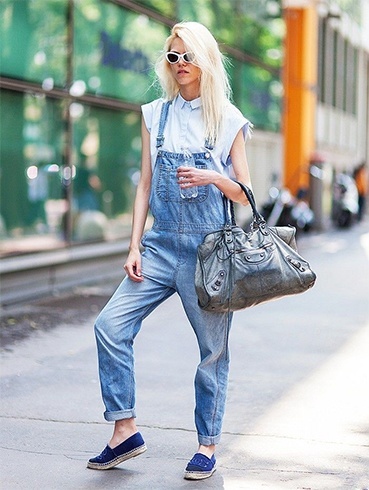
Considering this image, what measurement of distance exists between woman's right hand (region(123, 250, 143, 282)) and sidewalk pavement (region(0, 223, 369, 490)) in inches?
35.6

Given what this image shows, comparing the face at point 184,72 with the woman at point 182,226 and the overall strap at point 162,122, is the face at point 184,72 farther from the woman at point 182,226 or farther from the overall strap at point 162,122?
the overall strap at point 162,122

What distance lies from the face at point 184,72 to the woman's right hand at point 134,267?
76 centimetres

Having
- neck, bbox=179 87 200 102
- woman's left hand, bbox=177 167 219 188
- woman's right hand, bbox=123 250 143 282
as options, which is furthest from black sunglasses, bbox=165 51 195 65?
woman's right hand, bbox=123 250 143 282

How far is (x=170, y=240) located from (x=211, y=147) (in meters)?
0.45

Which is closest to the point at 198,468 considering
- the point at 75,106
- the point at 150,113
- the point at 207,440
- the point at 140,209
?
the point at 207,440

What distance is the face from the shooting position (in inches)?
183

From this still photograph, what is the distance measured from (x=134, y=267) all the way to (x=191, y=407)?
1807 millimetres

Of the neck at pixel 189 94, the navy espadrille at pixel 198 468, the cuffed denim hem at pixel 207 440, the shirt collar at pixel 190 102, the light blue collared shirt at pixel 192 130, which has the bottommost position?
the navy espadrille at pixel 198 468

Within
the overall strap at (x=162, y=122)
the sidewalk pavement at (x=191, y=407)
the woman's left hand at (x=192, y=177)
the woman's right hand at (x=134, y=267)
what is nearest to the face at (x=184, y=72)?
the overall strap at (x=162, y=122)

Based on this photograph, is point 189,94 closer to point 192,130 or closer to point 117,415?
point 192,130

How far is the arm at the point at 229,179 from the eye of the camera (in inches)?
177

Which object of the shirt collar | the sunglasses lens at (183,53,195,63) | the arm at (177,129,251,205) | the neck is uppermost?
the sunglasses lens at (183,53,195,63)

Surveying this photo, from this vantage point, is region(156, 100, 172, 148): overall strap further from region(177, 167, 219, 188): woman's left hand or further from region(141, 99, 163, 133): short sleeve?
region(177, 167, 219, 188): woman's left hand

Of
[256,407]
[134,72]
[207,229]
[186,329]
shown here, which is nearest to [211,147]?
[207,229]
